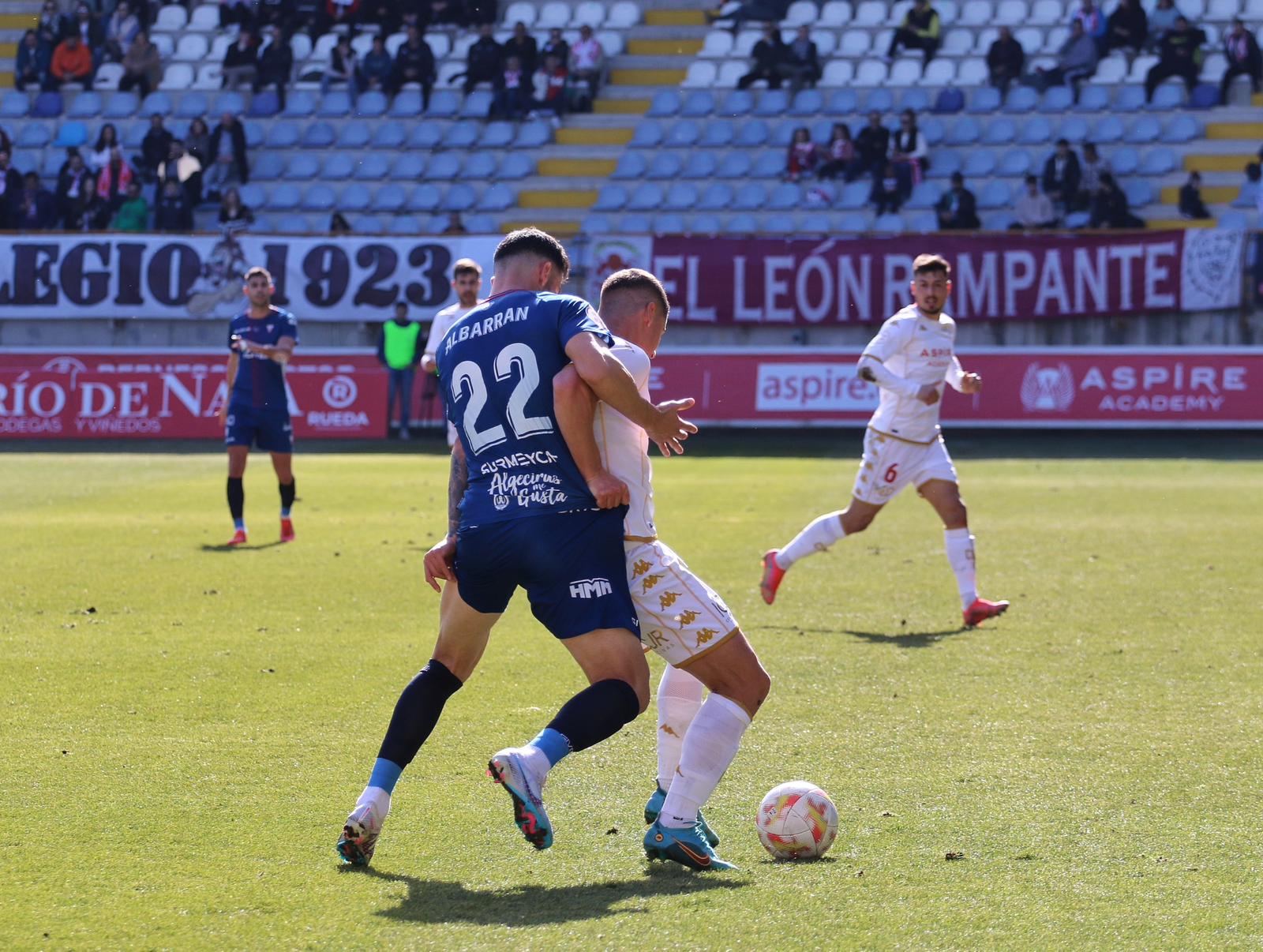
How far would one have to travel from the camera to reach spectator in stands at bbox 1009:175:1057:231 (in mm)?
25703

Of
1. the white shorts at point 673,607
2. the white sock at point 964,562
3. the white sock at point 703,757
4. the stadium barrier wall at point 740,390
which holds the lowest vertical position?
the stadium barrier wall at point 740,390

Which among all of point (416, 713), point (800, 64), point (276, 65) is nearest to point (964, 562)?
point (416, 713)

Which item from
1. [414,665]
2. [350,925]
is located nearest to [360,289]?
[414,665]

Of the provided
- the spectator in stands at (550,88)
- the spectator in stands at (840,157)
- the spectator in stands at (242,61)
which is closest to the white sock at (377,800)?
the spectator in stands at (840,157)

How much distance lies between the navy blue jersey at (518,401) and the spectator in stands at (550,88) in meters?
26.2

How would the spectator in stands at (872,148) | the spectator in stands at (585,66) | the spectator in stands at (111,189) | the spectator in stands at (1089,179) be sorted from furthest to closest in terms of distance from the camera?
the spectator in stands at (585,66)
the spectator in stands at (111,189)
the spectator in stands at (872,148)
the spectator in stands at (1089,179)

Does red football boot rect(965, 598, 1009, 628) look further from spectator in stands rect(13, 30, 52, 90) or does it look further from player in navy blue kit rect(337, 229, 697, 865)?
spectator in stands rect(13, 30, 52, 90)

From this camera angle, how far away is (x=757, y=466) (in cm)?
2084

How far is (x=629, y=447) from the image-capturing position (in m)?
4.77

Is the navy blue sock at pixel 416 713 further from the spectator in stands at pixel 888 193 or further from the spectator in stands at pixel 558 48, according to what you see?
the spectator in stands at pixel 558 48

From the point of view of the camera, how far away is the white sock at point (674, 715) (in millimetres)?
5109

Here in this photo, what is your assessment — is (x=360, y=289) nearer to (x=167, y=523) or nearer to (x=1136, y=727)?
(x=167, y=523)

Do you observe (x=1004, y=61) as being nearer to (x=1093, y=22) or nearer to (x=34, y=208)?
(x=1093, y=22)

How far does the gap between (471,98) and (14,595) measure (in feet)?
71.6
